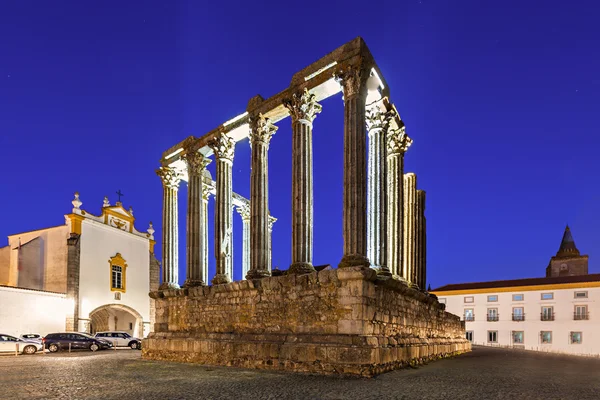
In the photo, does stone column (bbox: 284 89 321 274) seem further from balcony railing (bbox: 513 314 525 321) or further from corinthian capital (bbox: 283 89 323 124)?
balcony railing (bbox: 513 314 525 321)

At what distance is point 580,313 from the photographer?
4097cm

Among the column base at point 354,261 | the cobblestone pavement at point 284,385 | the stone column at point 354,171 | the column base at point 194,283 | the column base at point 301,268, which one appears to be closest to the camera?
the cobblestone pavement at point 284,385

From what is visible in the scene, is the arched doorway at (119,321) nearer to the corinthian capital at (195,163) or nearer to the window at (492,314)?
the corinthian capital at (195,163)

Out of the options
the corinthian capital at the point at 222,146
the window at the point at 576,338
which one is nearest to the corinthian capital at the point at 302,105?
the corinthian capital at the point at 222,146

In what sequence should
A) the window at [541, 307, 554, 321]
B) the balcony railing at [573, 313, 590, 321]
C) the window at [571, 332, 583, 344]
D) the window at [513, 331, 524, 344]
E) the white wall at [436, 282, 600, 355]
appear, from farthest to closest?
1. the window at [513, 331, 524, 344]
2. the window at [541, 307, 554, 321]
3. the window at [571, 332, 583, 344]
4. the balcony railing at [573, 313, 590, 321]
5. the white wall at [436, 282, 600, 355]

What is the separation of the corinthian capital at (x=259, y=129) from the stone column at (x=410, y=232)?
619cm

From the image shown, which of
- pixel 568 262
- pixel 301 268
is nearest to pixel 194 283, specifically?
pixel 301 268

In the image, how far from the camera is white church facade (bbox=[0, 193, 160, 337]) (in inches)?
1027

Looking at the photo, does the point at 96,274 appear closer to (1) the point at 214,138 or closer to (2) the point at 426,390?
(1) the point at 214,138

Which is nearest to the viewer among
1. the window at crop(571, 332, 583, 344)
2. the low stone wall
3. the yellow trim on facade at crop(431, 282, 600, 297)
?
the low stone wall

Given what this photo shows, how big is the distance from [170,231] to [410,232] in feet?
29.7

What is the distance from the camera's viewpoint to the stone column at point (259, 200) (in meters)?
13.4

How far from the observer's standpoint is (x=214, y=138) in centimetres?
1608

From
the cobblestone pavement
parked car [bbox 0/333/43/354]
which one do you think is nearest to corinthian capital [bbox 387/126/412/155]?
the cobblestone pavement
